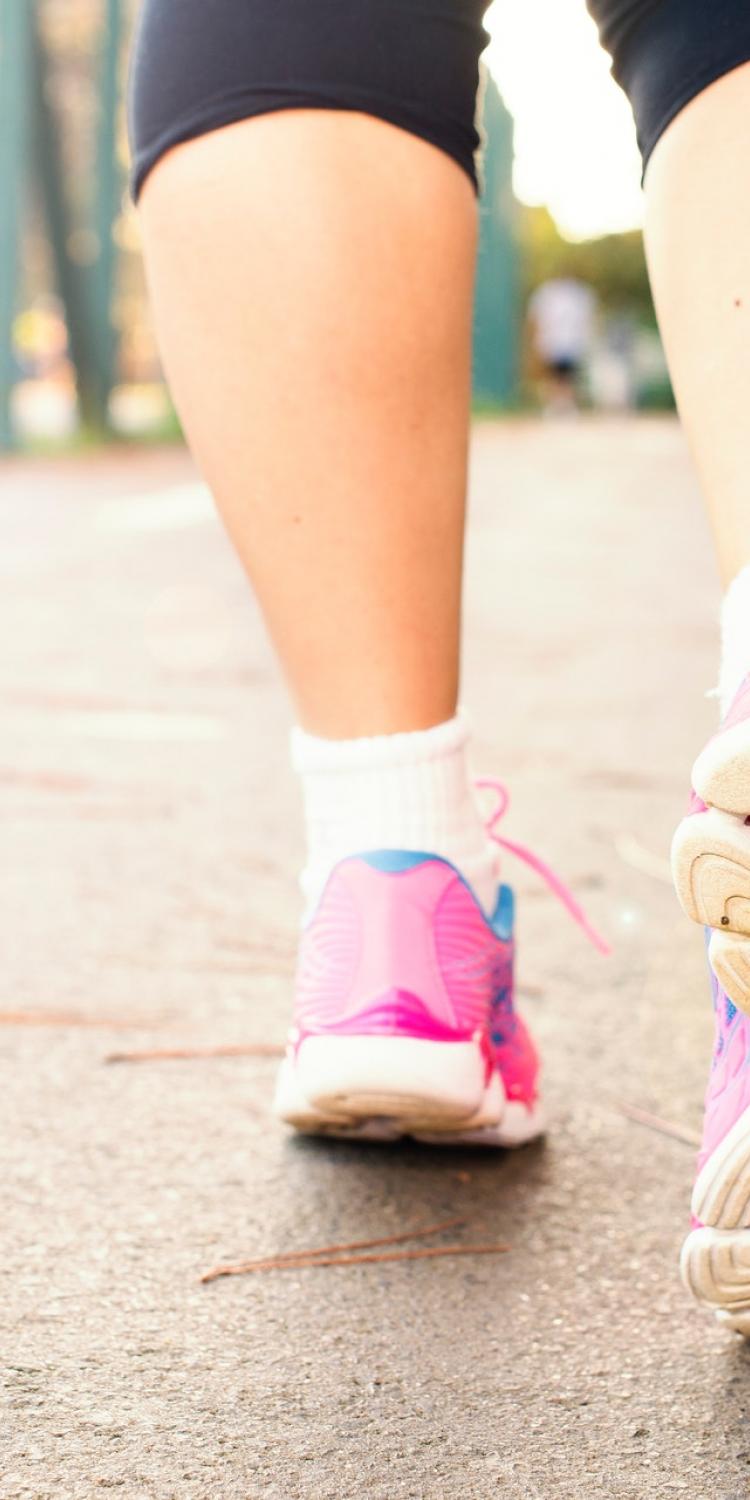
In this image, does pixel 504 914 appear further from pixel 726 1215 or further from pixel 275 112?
pixel 275 112

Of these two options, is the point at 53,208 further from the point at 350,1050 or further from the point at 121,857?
the point at 350,1050

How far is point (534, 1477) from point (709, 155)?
2.06 feet

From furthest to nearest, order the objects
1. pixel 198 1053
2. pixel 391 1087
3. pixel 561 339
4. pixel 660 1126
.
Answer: pixel 561 339 < pixel 198 1053 < pixel 660 1126 < pixel 391 1087

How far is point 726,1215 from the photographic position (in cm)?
79

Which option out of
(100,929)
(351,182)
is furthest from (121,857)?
(351,182)

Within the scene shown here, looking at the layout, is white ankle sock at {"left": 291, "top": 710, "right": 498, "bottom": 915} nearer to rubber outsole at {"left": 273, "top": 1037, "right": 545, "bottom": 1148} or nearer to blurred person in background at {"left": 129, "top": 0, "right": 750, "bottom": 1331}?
blurred person in background at {"left": 129, "top": 0, "right": 750, "bottom": 1331}

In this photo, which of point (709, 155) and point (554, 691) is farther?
point (554, 691)

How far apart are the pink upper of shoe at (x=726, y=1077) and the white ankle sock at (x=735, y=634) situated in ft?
0.49

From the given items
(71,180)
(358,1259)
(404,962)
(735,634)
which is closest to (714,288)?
(735,634)

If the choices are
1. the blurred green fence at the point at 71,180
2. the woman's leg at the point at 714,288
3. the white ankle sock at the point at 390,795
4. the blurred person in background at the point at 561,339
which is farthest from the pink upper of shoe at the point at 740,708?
the blurred person in background at the point at 561,339

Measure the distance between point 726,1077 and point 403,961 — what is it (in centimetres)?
23

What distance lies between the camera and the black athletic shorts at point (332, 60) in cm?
99

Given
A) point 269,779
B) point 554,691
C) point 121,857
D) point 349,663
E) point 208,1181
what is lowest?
point 554,691

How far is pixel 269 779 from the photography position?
2113 millimetres
